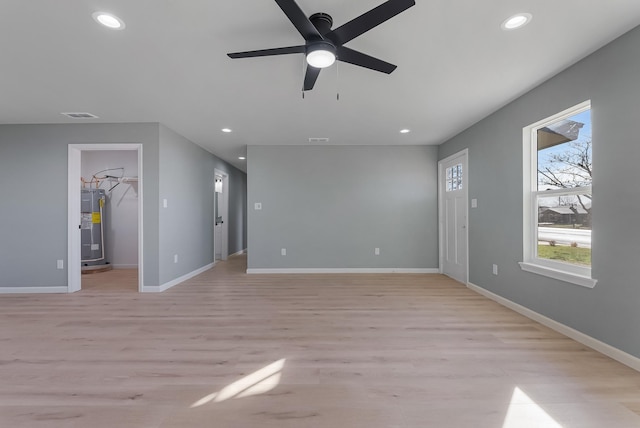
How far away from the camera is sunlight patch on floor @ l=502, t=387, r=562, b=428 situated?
143cm

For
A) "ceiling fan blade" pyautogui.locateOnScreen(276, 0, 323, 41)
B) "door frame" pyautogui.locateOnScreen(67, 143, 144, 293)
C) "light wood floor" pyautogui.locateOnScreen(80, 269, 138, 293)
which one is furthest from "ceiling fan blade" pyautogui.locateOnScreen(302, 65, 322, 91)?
"light wood floor" pyautogui.locateOnScreen(80, 269, 138, 293)

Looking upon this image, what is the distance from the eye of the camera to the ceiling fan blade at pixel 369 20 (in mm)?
1424

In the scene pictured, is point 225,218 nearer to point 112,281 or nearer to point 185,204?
point 185,204

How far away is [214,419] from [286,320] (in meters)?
1.41

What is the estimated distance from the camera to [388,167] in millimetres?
5238

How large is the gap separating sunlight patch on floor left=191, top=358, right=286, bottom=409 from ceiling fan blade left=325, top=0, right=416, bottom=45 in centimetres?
220

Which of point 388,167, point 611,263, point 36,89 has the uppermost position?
point 36,89

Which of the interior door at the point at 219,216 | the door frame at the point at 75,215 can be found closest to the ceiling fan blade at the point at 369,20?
the door frame at the point at 75,215

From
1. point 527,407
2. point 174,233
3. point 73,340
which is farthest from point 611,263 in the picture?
point 174,233

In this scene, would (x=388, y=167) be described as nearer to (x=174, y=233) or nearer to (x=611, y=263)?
(x=611, y=263)

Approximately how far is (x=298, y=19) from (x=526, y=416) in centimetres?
248

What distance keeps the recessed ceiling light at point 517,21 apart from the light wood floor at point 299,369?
2366 mm

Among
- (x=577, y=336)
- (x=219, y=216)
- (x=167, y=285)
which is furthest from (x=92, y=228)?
(x=577, y=336)

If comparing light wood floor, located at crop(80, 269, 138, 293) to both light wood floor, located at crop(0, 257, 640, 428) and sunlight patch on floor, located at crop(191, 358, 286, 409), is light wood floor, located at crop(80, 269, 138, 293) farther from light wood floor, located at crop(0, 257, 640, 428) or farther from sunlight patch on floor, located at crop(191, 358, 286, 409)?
sunlight patch on floor, located at crop(191, 358, 286, 409)
